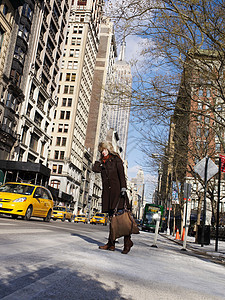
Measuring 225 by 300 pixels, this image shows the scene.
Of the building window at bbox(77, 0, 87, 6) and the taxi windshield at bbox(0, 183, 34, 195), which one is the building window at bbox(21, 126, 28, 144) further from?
the building window at bbox(77, 0, 87, 6)

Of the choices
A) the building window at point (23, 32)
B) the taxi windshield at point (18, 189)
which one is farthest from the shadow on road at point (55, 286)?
the building window at point (23, 32)

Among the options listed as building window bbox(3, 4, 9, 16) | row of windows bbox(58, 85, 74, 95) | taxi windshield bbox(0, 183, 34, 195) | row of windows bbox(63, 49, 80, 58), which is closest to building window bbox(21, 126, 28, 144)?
building window bbox(3, 4, 9, 16)

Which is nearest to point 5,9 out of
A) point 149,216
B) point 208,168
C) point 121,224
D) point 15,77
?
point 15,77

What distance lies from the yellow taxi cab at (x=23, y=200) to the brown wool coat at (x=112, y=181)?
9517 mm

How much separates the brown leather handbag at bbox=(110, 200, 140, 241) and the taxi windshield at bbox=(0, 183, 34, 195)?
33.4 feet

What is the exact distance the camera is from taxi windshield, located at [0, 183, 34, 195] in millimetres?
15148

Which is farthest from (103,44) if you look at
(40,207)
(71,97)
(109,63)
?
(40,207)

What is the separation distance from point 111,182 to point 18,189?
34.2 ft

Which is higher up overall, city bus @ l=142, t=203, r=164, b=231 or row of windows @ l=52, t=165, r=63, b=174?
row of windows @ l=52, t=165, r=63, b=174

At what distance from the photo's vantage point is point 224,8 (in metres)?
10.4

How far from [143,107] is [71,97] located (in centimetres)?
6109

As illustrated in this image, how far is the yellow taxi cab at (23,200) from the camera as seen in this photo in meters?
14.5

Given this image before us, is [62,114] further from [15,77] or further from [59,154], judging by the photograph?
[15,77]

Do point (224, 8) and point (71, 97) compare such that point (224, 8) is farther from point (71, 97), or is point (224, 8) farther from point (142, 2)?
point (71, 97)
